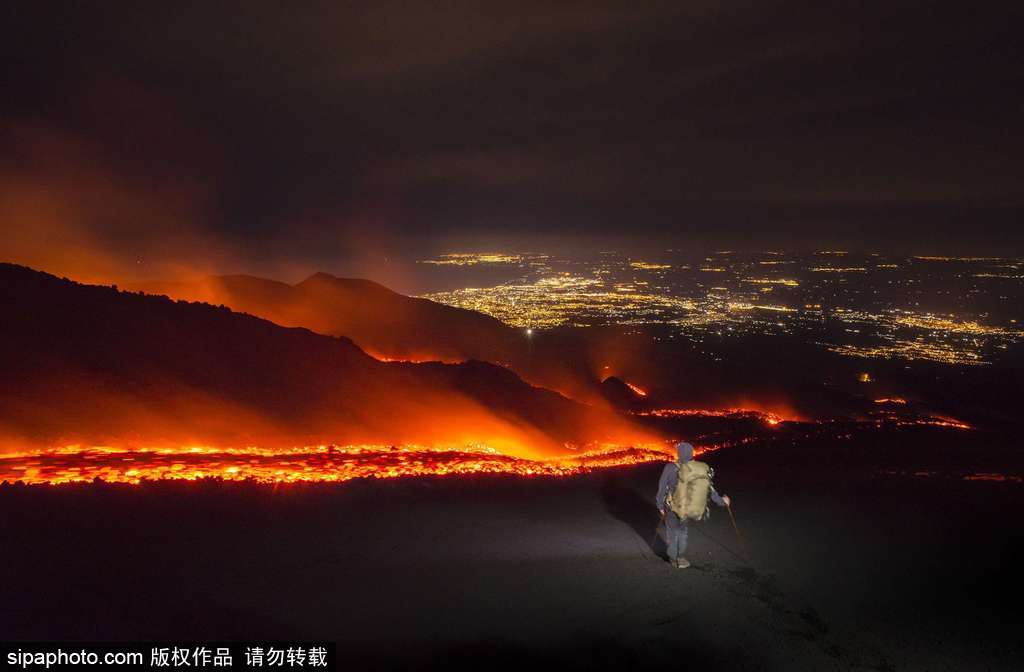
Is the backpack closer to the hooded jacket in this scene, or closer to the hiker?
the hiker

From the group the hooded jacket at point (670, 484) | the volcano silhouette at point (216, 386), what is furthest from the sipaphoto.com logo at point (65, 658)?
the volcano silhouette at point (216, 386)

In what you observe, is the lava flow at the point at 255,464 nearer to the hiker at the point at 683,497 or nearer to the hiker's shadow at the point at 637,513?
the hiker's shadow at the point at 637,513

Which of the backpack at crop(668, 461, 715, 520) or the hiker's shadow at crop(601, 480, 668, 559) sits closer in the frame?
the backpack at crop(668, 461, 715, 520)

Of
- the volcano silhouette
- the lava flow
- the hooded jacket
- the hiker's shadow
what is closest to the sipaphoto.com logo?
the lava flow

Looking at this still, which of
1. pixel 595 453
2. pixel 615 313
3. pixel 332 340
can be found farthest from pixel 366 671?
pixel 615 313

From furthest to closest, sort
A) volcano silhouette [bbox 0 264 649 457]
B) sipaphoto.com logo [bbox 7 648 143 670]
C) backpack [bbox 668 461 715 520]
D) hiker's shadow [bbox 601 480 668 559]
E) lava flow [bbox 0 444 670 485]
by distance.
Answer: volcano silhouette [bbox 0 264 649 457], lava flow [bbox 0 444 670 485], hiker's shadow [bbox 601 480 668 559], backpack [bbox 668 461 715 520], sipaphoto.com logo [bbox 7 648 143 670]

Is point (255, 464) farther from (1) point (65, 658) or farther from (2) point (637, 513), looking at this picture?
(1) point (65, 658)

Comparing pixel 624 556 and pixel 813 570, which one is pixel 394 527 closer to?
pixel 624 556
